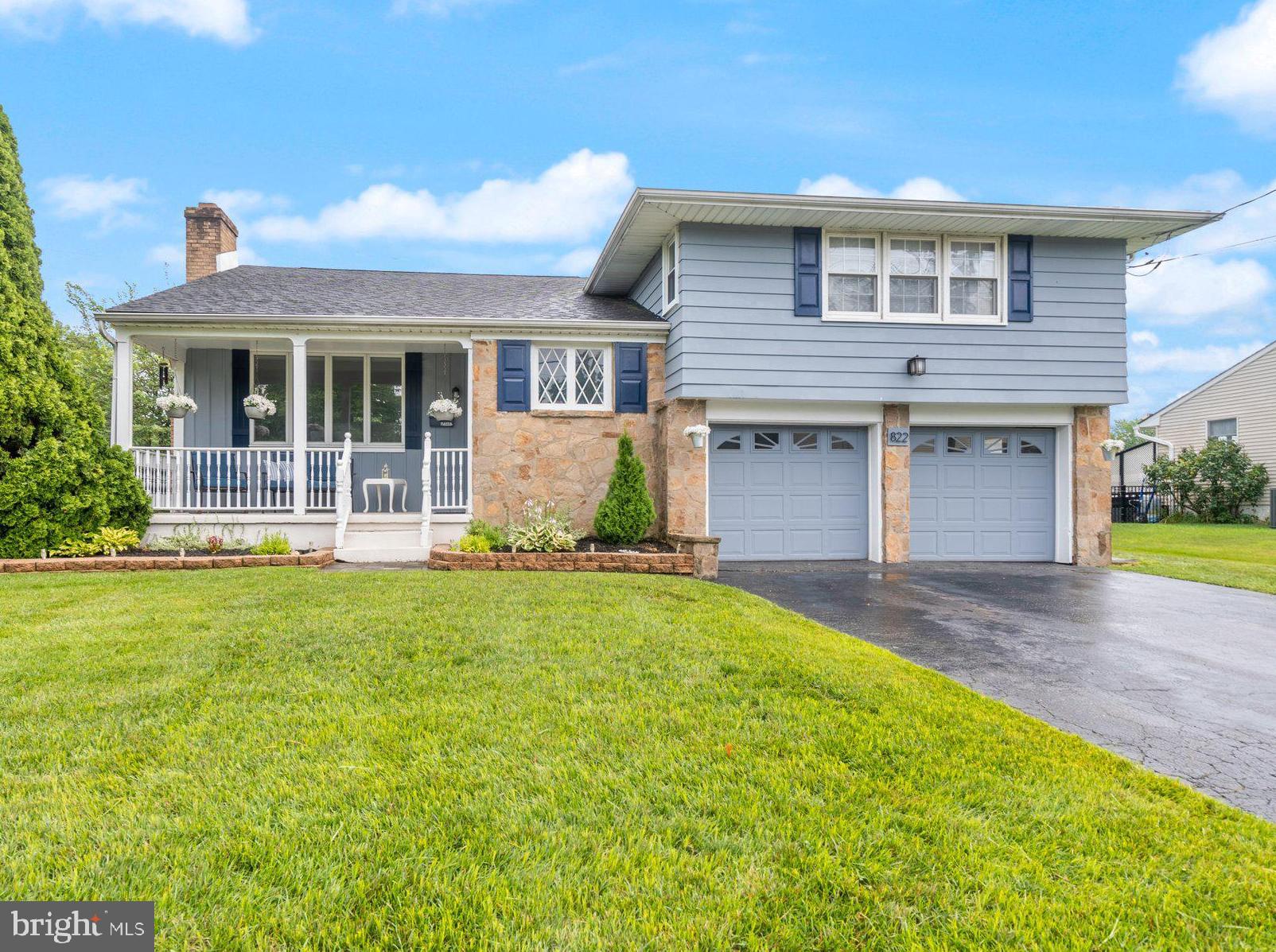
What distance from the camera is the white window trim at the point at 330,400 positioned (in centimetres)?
1123

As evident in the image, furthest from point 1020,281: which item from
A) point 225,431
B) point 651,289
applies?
point 225,431

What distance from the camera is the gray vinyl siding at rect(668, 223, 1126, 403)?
364 inches

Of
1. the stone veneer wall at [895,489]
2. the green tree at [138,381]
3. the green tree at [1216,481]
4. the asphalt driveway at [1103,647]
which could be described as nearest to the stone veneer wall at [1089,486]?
the asphalt driveway at [1103,647]

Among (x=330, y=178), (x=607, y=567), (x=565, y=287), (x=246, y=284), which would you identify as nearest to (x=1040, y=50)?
(x=565, y=287)

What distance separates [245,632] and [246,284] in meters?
8.71

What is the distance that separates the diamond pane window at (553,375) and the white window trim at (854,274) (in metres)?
3.78

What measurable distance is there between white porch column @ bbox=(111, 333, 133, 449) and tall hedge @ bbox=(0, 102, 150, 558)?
22.1 inches

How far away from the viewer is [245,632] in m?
4.66

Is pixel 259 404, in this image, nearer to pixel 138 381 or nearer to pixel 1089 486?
pixel 1089 486

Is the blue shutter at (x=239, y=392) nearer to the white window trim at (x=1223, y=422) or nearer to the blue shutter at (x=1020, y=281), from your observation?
the blue shutter at (x=1020, y=281)

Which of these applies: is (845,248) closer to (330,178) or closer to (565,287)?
(565,287)

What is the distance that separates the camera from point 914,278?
31.9 feet

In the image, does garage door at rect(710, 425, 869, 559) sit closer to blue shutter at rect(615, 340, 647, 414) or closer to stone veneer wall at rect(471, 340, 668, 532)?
stone veneer wall at rect(471, 340, 668, 532)

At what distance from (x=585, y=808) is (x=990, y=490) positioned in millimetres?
Answer: 9840
